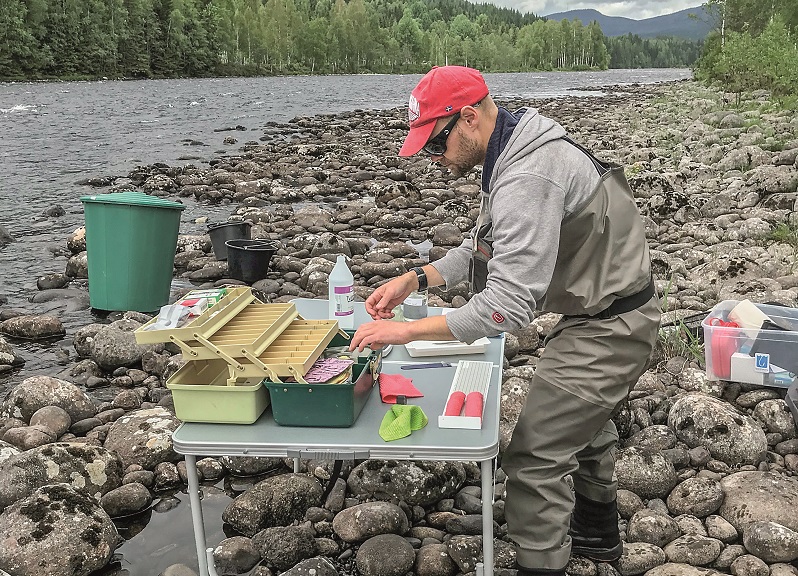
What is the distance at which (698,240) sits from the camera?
820cm

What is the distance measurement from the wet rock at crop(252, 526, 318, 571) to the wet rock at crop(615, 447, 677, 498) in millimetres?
1498

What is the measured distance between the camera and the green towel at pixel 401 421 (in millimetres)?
2635

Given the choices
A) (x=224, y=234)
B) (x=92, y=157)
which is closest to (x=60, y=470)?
(x=224, y=234)

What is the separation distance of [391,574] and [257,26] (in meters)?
103

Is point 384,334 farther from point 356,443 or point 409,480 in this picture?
point 409,480

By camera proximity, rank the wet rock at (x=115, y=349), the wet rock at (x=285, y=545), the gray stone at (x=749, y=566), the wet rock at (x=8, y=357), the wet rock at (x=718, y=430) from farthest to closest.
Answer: the wet rock at (x=8, y=357) → the wet rock at (x=115, y=349) → the wet rock at (x=718, y=430) → the wet rock at (x=285, y=545) → the gray stone at (x=749, y=566)

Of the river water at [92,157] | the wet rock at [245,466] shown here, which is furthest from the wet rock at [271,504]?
the wet rock at [245,466]

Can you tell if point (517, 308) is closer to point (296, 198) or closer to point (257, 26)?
point (296, 198)

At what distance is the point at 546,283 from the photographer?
2.57m

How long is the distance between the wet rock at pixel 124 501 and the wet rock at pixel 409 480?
3.32 feet

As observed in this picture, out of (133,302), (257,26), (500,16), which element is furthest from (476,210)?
(500,16)

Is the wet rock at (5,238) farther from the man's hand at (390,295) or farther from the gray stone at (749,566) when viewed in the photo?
the gray stone at (749,566)

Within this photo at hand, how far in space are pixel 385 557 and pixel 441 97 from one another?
1.88 meters

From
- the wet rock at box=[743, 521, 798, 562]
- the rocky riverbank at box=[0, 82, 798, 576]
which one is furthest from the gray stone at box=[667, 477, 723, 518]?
the wet rock at box=[743, 521, 798, 562]
